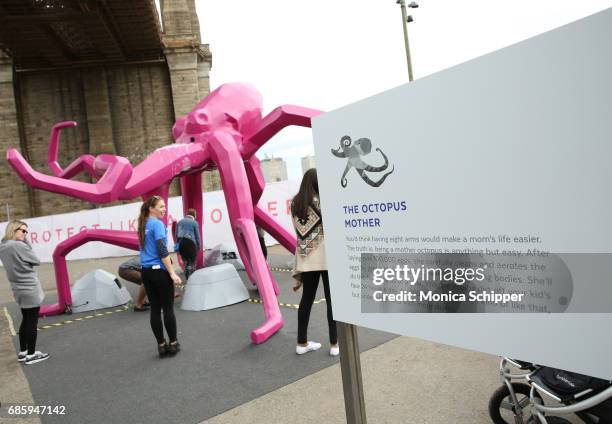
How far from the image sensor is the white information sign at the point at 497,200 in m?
1.01

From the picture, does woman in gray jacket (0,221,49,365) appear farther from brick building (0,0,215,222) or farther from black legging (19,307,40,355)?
brick building (0,0,215,222)

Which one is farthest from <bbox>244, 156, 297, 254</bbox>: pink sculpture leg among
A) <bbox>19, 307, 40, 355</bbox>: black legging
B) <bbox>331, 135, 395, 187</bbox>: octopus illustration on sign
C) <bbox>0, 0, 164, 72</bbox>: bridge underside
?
<bbox>0, 0, 164, 72</bbox>: bridge underside

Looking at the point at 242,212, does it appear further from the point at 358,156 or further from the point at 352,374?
the point at 358,156

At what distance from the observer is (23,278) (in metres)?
4.05

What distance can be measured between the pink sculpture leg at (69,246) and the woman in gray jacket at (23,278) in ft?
3.61

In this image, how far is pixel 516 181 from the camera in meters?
1.13

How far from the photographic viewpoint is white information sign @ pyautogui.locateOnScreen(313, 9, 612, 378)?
1009 mm

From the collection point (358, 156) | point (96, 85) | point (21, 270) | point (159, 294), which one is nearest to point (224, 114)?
point (159, 294)

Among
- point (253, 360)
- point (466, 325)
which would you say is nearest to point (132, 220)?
point (253, 360)

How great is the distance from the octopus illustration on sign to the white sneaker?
2.44 metres

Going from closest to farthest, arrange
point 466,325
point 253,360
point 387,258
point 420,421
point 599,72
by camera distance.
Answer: point 599,72 → point 466,325 → point 387,258 → point 420,421 → point 253,360

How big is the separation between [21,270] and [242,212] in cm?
225

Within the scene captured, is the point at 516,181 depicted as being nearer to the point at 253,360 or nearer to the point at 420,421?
the point at 420,421

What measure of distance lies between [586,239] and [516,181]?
0.70ft
